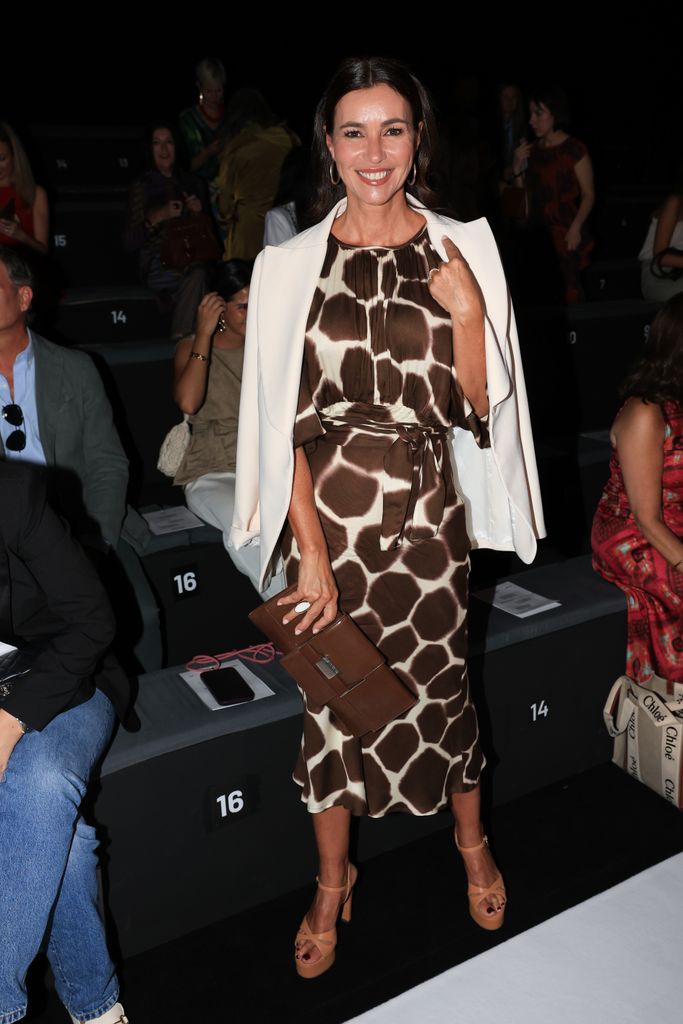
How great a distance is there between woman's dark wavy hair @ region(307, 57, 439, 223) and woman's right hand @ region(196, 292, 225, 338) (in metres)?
1.42

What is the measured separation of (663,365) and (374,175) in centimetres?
130

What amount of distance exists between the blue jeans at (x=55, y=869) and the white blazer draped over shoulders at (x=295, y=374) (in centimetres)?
50

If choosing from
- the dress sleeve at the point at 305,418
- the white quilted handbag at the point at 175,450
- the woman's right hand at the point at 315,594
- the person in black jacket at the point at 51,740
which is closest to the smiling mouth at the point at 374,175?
the dress sleeve at the point at 305,418

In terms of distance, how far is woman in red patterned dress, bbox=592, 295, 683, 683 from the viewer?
2.56m

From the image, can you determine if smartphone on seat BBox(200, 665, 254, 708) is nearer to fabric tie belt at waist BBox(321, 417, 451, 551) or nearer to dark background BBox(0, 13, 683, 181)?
fabric tie belt at waist BBox(321, 417, 451, 551)

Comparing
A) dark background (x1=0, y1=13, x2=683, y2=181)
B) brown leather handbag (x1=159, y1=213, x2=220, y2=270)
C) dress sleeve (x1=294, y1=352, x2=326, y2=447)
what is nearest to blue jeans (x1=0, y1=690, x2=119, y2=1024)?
dress sleeve (x1=294, y1=352, x2=326, y2=447)

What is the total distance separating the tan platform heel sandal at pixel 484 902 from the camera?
2.08 meters

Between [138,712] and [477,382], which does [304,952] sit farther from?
[477,382]

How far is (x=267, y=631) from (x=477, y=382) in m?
0.62

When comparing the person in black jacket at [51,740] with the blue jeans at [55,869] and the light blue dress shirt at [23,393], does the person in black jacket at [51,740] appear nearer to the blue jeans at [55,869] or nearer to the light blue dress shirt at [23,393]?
the blue jeans at [55,869]

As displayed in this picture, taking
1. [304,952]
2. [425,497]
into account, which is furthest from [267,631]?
[304,952]

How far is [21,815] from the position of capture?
166 cm

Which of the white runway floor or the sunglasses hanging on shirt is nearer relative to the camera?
the white runway floor

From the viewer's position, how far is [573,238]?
202 inches
